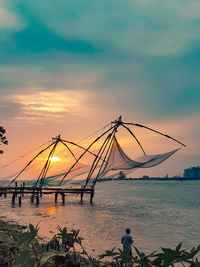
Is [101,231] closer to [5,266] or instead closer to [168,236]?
[168,236]

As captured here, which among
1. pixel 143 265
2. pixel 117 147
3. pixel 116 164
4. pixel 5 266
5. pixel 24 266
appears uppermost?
pixel 117 147

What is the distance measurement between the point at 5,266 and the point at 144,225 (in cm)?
1797

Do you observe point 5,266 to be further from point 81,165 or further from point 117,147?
point 81,165

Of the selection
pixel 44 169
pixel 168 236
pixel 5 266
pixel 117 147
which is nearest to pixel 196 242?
pixel 168 236

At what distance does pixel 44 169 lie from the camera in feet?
102

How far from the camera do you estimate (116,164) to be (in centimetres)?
1992

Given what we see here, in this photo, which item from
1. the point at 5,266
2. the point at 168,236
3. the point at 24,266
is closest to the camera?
the point at 24,266

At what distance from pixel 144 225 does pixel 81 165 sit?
11114mm

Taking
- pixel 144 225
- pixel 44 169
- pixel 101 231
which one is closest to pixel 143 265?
pixel 101 231

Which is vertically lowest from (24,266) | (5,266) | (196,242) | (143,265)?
(196,242)

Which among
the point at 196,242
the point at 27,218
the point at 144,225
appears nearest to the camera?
A: the point at 196,242

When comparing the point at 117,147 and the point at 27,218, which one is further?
the point at 27,218

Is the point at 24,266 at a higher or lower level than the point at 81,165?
lower

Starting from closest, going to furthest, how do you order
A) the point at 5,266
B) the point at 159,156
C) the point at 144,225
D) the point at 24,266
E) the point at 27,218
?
1. the point at 24,266
2. the point at 5,266
3. the point at 159,156
4. the point at 144,225
5. the point at 27,218
